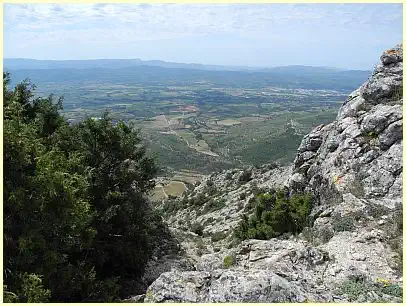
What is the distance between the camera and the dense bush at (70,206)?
1176 cm

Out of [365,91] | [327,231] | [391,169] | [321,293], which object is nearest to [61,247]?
[321,293]

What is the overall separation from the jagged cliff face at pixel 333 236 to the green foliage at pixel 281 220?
2.73ft

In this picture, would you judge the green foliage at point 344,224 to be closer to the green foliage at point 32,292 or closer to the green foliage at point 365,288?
the green foliage at point 365,288

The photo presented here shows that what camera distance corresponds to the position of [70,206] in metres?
13.8

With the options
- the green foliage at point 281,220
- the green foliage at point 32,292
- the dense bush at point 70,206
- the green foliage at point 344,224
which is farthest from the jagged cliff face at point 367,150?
the green foliage at point 32,292

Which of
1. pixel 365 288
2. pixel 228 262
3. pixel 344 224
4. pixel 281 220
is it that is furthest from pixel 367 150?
pixel 365 288

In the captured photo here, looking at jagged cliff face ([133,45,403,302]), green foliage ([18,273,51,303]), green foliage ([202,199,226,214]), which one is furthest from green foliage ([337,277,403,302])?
green foliage ([202,199,226,214])

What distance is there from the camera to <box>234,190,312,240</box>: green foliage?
21.3 metres

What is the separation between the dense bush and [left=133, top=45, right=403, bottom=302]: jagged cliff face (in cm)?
302

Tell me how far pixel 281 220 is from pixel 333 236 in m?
7.29

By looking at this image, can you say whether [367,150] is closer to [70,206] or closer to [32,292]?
[70,206]

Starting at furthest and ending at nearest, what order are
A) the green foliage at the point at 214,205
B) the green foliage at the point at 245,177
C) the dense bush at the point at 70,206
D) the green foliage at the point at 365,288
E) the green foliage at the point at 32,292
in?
the green foliage at the point at 245,177
the green foliage at the point at 214,205
the dense bush at the point at 70,206
the green foliage at the point at 32,292
the green foliage at the point at 365,288

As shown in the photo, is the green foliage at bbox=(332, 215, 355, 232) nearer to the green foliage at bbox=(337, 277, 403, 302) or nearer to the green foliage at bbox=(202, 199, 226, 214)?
the green foliage at bbox=(337, 277, 403, 302)

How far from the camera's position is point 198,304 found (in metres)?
9.49
